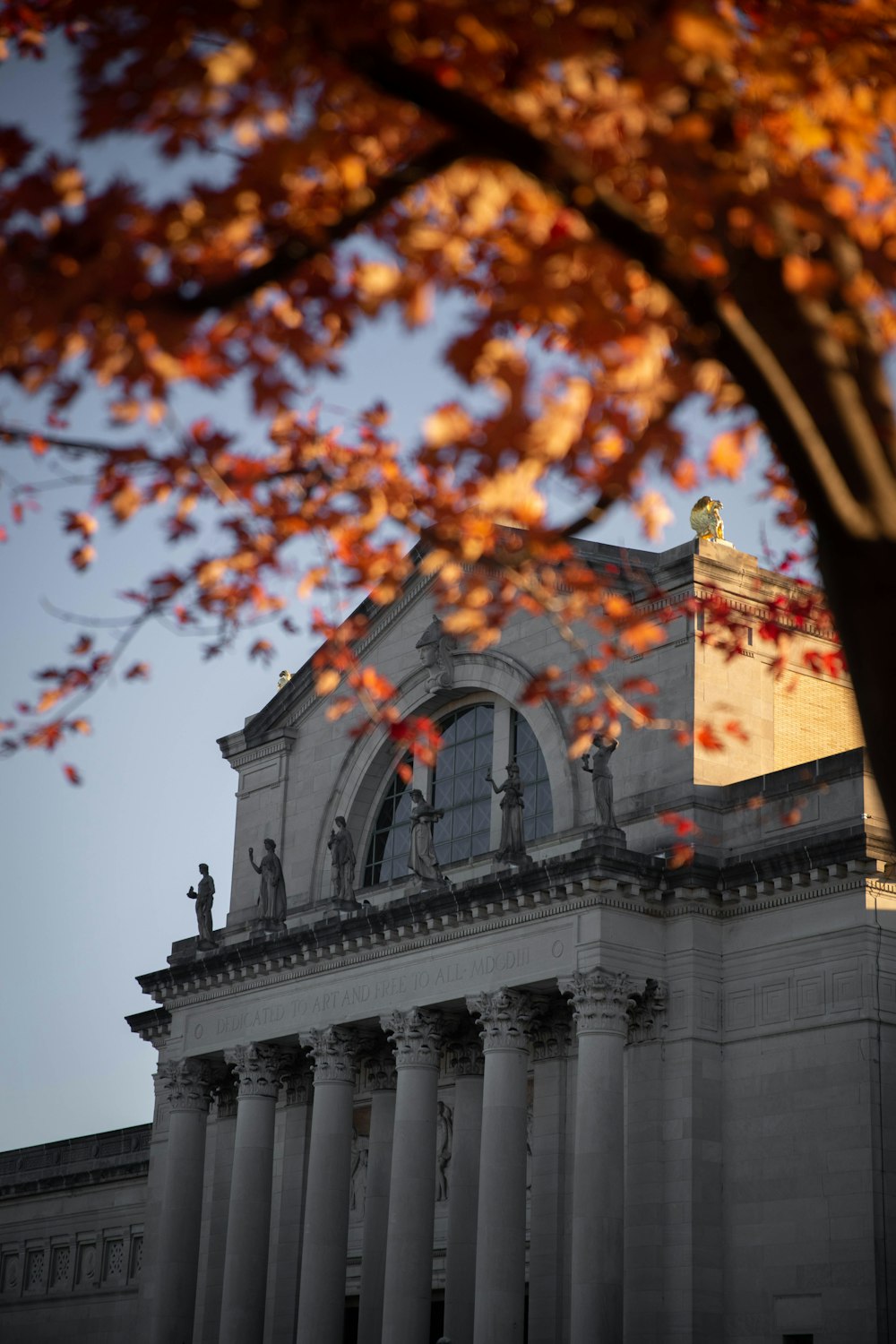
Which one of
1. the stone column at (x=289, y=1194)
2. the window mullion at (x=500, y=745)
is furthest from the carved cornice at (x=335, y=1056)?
the window mullion at (x=500, y=745)

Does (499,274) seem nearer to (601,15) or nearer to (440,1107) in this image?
(601,15)

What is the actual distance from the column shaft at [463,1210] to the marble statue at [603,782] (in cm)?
690

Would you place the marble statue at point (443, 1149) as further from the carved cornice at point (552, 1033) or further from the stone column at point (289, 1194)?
the stone column at point (289, 1194)

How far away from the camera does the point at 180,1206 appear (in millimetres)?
40625

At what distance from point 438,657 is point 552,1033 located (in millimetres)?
Result: 8824

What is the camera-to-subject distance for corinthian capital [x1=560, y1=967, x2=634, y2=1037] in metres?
31.8

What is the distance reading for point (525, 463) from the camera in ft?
34.6

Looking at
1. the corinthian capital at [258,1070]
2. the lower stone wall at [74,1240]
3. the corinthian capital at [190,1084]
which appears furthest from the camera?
the lower stone wall at [74,1240]

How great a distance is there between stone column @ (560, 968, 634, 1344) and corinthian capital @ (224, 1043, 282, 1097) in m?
9.16

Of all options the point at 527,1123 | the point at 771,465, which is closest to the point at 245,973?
the point at 527,1123

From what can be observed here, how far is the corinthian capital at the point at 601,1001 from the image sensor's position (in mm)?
31812

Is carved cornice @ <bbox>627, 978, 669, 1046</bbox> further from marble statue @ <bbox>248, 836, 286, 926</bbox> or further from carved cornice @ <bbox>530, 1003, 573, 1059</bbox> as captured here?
marble statue @ <bbox>248, 836, 286, 926</bbox>

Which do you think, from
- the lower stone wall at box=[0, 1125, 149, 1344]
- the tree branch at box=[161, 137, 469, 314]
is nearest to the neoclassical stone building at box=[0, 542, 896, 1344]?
the lower stone wall at box=[0, 1125, 149, 1344]

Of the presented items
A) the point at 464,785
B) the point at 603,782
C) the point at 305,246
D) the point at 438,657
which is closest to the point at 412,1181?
the point at 603,782
